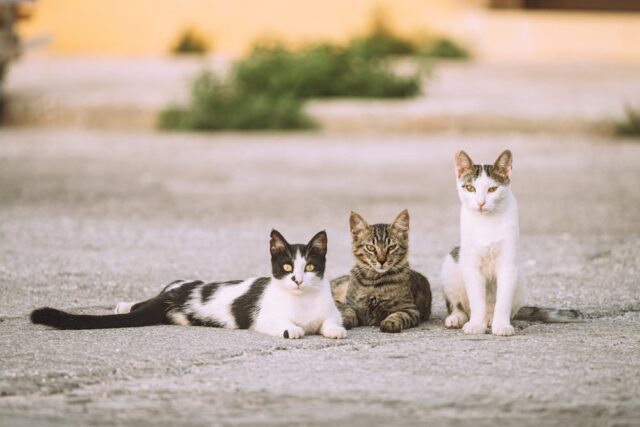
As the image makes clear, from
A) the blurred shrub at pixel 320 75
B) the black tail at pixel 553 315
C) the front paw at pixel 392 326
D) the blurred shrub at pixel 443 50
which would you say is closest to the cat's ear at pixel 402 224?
the front paw at pixel 392 326

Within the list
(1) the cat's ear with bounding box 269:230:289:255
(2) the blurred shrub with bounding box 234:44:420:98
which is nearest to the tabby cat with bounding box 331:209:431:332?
(1) the cat's ear with bounding box 269:230:289:255

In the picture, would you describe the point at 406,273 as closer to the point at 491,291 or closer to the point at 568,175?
the point at 491,291

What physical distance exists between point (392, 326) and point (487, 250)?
0.58 meters

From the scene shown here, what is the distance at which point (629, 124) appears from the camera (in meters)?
13.9

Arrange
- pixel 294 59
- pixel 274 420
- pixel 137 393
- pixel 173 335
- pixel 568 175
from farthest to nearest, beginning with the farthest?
1. pixel 294 59
2. pixel 568 175
3. pixel 173 335
4. pixel 137 393
5. pixel 274 420

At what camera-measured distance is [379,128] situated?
1440 cm

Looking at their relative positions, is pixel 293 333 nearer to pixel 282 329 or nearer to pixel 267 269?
pixel 282 329

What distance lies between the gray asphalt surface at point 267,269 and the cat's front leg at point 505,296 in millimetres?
104

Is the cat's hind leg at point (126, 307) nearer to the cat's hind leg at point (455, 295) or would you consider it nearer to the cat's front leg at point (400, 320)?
the cat's front leg at point (400, 320)

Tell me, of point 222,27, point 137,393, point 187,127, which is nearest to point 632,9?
point 222,27

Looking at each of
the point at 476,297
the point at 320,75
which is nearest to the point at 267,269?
the point at 476,297

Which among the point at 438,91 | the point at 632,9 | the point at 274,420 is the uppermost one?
the point at 632,9

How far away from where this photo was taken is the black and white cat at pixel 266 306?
5.39 meters

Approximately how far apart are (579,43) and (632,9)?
6.23 ft
